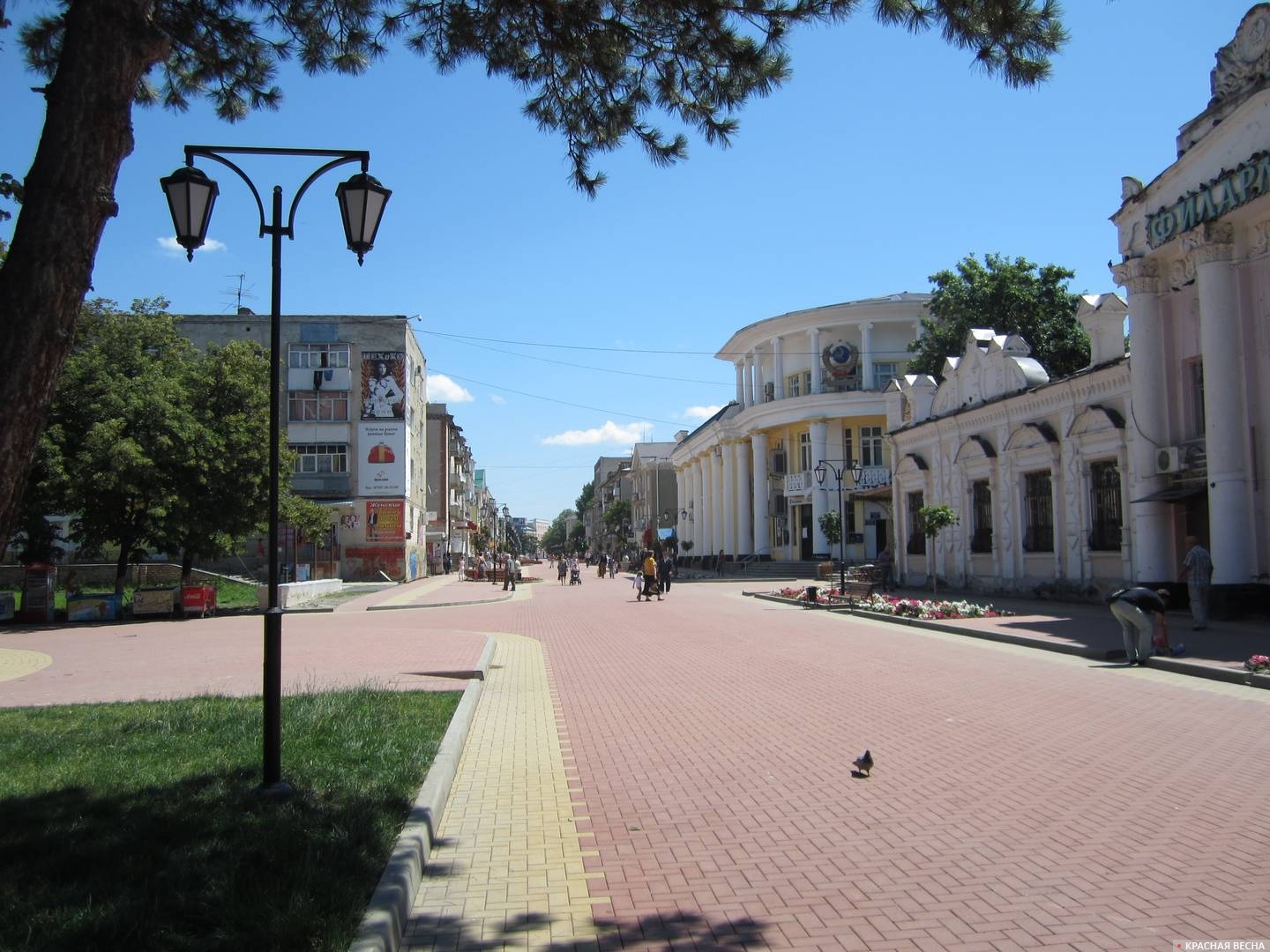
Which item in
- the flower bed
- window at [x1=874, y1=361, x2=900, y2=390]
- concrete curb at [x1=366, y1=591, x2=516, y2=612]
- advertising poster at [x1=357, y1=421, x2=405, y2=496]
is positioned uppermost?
window at [x1=874, y1=361, x2=900, y2=390]

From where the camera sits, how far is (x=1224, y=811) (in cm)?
617

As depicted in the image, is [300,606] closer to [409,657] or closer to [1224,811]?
[409,657]

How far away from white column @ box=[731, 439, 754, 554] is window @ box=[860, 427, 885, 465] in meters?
8.60

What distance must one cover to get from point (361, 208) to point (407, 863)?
15.2 feet

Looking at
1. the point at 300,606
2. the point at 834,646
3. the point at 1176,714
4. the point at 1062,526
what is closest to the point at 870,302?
the point at 1062,526

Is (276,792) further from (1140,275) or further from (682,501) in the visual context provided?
(682,501)

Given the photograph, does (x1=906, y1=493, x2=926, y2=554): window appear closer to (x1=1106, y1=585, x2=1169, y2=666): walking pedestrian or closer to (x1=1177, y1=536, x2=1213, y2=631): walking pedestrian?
(x1=1177, y1=536, x2=1213, y2=631): walking pedestrian

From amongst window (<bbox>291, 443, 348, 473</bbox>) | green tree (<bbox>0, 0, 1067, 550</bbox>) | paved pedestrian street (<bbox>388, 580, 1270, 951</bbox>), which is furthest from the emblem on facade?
green tree (<bbox>0, 0, 1067, 550</bbox>)

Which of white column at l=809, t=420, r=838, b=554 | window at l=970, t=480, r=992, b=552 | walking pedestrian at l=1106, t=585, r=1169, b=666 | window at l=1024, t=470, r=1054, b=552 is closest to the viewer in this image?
walking pedestrian at l=1106, t=585, r=1169, b=666

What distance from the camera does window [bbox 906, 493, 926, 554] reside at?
32.8 metres

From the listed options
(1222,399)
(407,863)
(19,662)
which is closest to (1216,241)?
(1222,399)

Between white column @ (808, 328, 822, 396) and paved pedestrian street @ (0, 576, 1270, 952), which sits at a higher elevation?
white column @ (808, 328, 822, 396)

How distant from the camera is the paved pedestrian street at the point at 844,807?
15.0ft

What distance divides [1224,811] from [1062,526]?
19.6 m
